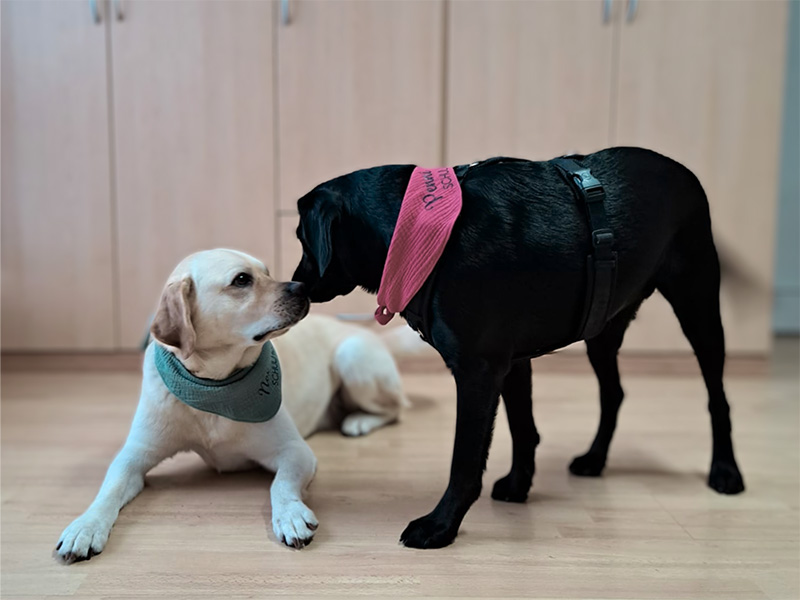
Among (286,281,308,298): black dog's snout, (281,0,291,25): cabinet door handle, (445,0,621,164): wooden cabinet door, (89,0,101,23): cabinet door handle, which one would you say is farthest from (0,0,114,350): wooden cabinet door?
(286,281,308,298): black dog's snout

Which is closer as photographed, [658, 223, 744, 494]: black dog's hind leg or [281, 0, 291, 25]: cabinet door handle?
[658, 223, 744, 494]: black dog's hind leg

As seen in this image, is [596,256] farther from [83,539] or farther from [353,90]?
[353,90]

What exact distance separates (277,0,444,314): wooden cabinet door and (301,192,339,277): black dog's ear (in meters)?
1.45

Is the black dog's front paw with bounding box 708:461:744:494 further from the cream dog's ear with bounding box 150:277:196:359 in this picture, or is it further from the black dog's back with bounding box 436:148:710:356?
the cream dog's ear with bounding box 150:277:196:359

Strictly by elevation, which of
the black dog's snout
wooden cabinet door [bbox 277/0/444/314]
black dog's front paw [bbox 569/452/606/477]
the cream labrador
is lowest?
black dog's front paw [bbox 569/452/606/477]

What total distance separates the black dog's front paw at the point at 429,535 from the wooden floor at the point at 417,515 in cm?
2

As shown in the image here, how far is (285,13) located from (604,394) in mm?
1982

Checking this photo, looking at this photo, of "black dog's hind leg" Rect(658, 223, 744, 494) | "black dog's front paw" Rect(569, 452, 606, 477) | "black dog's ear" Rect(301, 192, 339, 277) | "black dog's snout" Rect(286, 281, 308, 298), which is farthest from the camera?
"black dog's front paw" Rect(569, 452, 606, 477)

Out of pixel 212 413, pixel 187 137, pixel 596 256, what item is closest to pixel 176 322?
pixel 212 413

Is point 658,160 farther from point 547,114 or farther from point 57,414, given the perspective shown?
point 57,414

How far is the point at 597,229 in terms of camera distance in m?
1.31

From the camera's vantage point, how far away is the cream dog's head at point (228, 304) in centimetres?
140

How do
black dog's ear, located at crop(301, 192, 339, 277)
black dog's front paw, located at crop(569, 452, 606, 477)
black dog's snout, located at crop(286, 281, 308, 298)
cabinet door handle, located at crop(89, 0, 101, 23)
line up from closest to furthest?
black dog's ear, located at crop(301, 192, 339, 277) < black dog's snout, located at crop(286, 281, 308, 298) < black dog's front paw, located at crop(569, 452, 606, 477) < cabinet door handle, located at crop(89, 0, 101, 23)

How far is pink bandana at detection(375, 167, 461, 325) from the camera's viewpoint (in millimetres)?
1239
